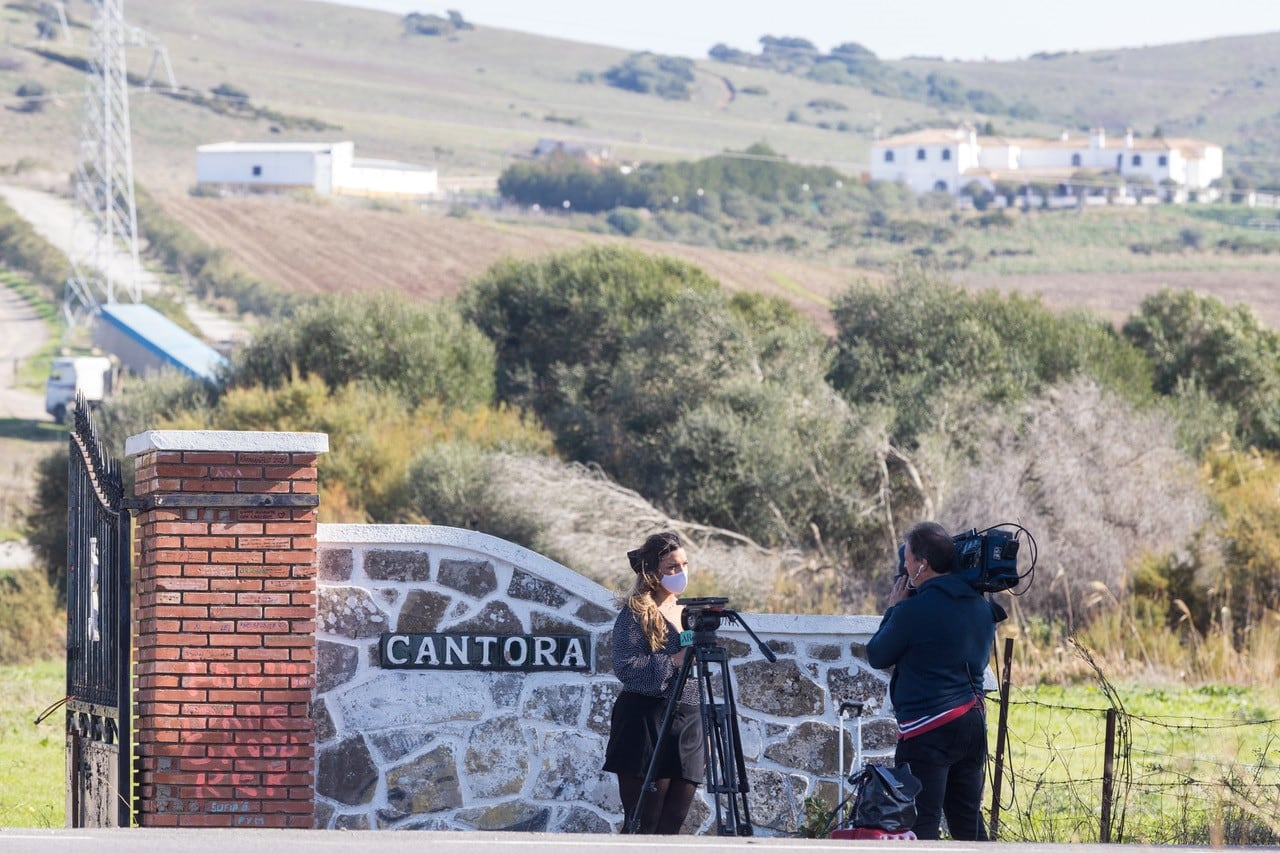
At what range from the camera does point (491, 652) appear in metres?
9.51

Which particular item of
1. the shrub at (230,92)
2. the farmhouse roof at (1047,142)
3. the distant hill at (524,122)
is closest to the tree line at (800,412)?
the distant hill at (524,122)

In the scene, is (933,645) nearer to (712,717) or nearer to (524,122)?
(712,717)

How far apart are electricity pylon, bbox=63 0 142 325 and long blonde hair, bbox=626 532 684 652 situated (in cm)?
4031

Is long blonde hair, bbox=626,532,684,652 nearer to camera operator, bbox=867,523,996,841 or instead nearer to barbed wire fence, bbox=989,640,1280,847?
camera operator, bbox=867,523,996,841

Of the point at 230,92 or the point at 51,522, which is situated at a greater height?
the point at 230,92

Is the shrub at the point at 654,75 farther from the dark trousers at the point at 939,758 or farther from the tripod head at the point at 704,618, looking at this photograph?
the dark trousers at the point at 939,758

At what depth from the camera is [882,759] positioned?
9.59m

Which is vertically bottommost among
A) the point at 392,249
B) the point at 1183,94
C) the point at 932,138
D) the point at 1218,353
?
the point at 392,249

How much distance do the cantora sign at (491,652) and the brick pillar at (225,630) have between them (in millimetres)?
620

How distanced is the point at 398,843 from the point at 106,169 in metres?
48.3

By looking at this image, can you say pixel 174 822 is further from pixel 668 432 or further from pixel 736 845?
pixel 668 432

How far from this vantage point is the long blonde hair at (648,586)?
336 inches

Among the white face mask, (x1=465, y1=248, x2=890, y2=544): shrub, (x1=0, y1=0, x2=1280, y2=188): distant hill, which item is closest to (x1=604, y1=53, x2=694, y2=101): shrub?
(x1=0, y1=0, x2=1280, y2=188): distant hill

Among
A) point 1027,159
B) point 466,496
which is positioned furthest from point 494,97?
point 466,496
